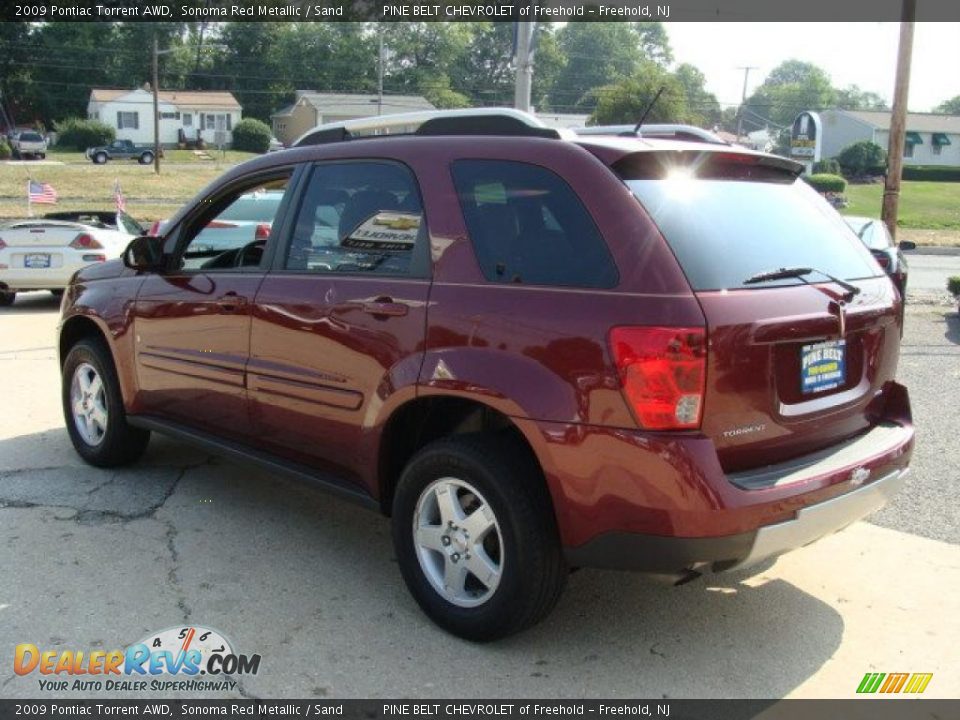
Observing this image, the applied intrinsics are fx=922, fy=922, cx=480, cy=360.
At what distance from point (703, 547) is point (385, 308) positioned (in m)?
1.52

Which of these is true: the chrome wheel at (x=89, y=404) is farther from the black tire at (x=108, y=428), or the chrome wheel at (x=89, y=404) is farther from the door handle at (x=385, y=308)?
the door handle at (x=385, y=308)

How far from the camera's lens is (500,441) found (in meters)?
3.37

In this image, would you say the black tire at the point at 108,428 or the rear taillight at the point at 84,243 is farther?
the rear taillight at the point at 84,243

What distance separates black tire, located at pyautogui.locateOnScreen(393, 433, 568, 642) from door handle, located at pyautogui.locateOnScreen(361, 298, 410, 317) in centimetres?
53

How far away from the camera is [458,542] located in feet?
11.4

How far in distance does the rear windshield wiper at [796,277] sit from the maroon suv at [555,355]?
0.4 inches

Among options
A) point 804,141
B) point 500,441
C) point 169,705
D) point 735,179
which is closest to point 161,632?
point 169,705

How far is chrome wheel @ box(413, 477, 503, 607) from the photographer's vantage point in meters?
3.37

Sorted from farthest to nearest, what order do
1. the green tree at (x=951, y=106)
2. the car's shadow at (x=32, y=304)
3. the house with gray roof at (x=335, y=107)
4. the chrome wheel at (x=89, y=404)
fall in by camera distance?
the green tree at (x=951, y=106) → the house with gray roof at (x=335, y=107) → the car's shadow at (x=32, y=304) → the chrome wheel at (x=89, y=404)

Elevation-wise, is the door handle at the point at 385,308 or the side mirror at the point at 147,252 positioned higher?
the side mirror at the point at 147,252

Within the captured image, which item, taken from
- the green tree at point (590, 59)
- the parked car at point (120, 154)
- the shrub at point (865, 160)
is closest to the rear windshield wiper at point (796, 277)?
the parked car at point (120, 154)

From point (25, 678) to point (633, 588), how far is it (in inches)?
94.3

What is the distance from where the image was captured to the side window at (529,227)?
3.17 meters

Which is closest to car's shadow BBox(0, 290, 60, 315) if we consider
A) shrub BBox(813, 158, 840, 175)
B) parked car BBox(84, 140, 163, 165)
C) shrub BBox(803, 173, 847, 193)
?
shrub BBox(803, 173, 847, 193)
